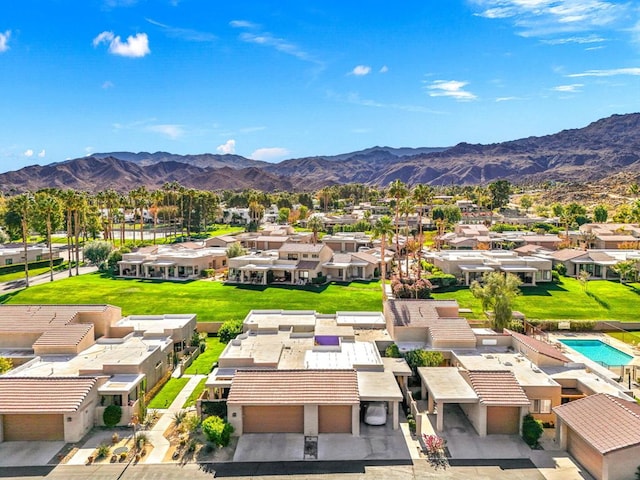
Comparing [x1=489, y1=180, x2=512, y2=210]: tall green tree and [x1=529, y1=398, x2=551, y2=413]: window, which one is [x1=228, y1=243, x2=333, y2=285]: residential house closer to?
[x1=529, y1=398, x2=551, y2=413]: window

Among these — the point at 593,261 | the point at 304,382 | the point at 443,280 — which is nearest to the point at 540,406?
the point at 304,382

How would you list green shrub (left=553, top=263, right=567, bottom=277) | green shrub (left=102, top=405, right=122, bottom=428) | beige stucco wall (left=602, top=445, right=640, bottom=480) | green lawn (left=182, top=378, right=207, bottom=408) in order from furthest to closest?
green shrub (left=553, top=263, right=567, bottom=277) → green lawn (left=182, top=378, right=207, bottom=408) → green shrub (left=102, top=405, right=122, bottom=428) → beige stucco wall (left=602, top=445, right=640, bottom=480)

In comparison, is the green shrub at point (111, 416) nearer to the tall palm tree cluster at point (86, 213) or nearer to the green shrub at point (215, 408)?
the green shrub at point (215, 408)

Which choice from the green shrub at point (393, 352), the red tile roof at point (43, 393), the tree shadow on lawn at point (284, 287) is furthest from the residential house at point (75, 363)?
the tree shadow on lawn at point (284, 287)

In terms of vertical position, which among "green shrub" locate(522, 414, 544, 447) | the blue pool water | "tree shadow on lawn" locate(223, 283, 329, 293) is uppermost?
"tree shadow on lawn" locate(223, 283, 329, 293)

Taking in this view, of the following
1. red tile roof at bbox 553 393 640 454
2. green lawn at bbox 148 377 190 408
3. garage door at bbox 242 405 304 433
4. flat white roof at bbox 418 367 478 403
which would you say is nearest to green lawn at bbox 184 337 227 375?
green lawn at bbox 148 377 190 408

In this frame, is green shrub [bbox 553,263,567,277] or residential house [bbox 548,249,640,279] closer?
residential house [bbox 548,249,640,279]
